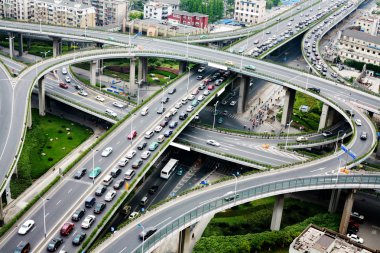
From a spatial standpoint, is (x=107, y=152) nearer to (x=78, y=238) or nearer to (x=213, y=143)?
(x=213, y=143)

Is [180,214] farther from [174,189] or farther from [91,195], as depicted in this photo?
[174,189]

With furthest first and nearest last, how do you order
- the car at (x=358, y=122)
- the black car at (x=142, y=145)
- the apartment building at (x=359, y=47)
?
the apartment building at (x=359, y=47)
the car at (x=358, y=122)
the black car at (x=142, y=145)

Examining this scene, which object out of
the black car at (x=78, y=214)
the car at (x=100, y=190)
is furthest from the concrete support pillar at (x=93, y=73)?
the black car at (x=78, y=214)

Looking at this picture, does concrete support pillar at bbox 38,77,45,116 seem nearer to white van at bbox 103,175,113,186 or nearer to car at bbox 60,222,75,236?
white van at bbox 103,175,113,186

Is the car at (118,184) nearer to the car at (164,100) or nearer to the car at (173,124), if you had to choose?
the car at (173,124)

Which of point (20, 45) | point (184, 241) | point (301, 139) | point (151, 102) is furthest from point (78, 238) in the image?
point (20, 45)

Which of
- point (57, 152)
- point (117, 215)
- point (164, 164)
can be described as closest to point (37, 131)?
point (57, 152)

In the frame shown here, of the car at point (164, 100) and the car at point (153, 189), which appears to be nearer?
the car at point (153, 189)
